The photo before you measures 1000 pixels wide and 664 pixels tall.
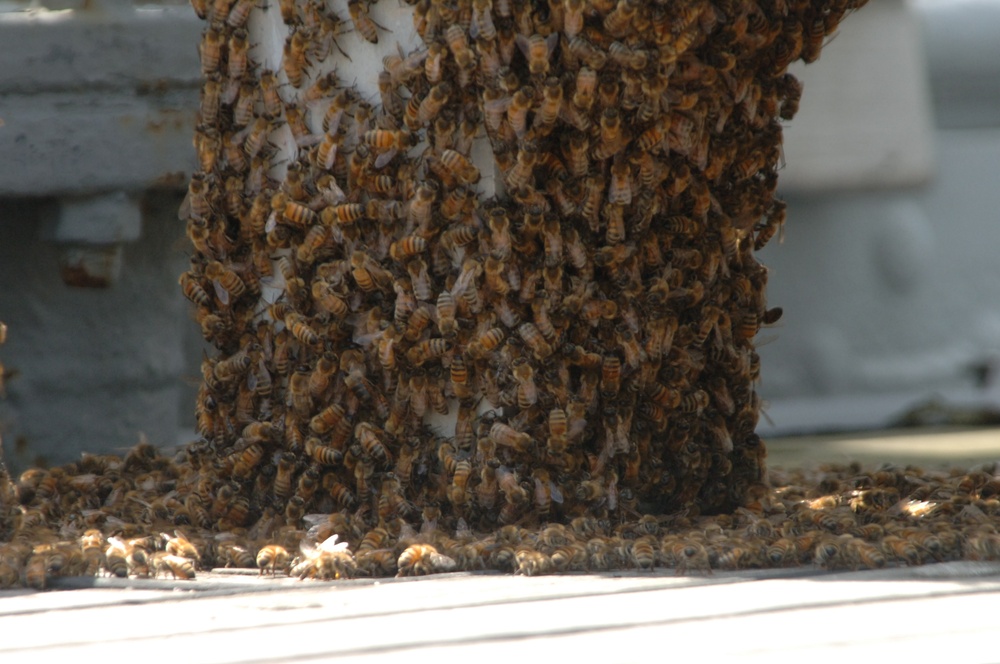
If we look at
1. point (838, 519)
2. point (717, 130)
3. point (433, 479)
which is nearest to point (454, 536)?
point (433, 479)

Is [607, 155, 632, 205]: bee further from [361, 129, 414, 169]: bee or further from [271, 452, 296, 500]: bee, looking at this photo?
[271, 452, 296, 500]: bee

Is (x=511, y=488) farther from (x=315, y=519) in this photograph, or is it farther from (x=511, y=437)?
(x=315, y=519)

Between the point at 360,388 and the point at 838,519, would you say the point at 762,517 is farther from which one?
the point at 360,388

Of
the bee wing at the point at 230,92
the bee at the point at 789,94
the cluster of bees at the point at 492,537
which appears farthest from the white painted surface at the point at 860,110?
the bee wing at the point at 230,92

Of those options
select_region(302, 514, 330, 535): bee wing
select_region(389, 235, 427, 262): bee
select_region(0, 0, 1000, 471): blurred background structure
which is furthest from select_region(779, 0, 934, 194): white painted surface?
select_region(302, 514, 330, 535): bee wing

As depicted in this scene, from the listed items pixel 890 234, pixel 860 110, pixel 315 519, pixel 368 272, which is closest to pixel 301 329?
pixel 368 272
